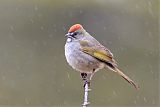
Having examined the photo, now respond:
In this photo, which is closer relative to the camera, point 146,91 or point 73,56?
point 73,56

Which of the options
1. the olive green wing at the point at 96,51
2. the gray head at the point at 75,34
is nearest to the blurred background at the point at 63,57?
the olive green wing at the point at 96,51

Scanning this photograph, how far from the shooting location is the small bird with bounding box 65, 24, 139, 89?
9.34 meters

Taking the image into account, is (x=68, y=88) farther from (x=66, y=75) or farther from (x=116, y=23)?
(x=116, y=23)

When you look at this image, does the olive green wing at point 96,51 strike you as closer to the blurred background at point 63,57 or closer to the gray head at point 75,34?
the gray head at point 75,34

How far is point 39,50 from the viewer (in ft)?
57.1

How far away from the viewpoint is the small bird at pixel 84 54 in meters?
9.34

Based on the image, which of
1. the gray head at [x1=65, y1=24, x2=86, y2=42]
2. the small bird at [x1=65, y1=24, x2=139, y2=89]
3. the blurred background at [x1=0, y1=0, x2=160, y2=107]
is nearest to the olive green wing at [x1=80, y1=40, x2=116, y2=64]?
the small bird at [x1=65, y1=24, x2=139, y2=89]

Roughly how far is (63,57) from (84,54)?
757 cm

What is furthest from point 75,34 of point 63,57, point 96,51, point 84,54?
point 63,57

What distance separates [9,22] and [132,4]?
292 centimetres

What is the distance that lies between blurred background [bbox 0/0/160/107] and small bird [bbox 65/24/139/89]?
255 inches

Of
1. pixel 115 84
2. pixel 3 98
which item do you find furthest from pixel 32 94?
pixel 115 84

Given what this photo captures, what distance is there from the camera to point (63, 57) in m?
17.1

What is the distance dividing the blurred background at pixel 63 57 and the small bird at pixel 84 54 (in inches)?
255
